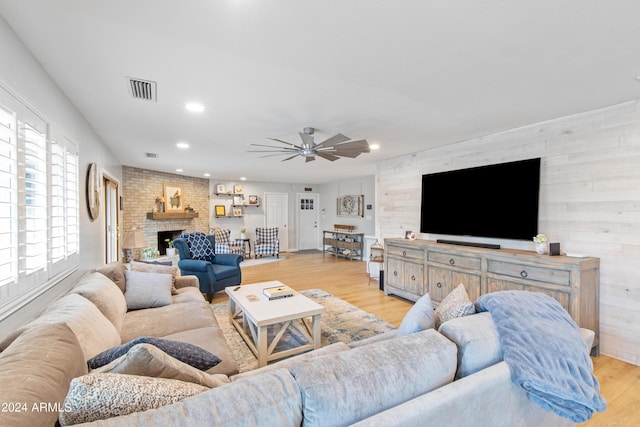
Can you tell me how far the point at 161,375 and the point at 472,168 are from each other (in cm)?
392

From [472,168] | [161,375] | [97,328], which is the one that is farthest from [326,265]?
[161,375]

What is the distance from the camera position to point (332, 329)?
3.19 meters

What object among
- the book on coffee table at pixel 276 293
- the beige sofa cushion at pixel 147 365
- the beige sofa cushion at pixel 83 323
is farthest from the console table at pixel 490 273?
the beige sofa cushion at pixel 83 323

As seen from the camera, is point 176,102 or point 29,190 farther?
point 176,102

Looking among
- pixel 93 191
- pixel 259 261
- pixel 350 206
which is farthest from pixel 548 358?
pixel 350 206

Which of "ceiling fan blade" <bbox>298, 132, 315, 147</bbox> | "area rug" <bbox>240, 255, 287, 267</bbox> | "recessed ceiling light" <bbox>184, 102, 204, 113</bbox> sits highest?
"recessed ceiling light" <bbox>184, 102, 204, 113</bbox>

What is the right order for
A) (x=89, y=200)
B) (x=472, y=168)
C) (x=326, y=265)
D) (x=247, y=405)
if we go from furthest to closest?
(x=326, y=265) < (x=472, y=168) < (x=89, y=200) < (x=247, y=405)

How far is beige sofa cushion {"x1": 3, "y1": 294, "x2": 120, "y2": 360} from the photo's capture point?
138cm

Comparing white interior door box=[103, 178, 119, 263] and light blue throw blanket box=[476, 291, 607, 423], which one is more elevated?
white interior door box=[103, 178, 119, 263]

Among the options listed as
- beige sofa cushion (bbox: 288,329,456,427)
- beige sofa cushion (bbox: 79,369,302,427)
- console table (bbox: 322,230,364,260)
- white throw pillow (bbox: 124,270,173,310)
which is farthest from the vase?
console table (bbox: 322,230,364,260)

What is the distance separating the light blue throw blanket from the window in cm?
246

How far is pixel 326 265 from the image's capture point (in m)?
6.92

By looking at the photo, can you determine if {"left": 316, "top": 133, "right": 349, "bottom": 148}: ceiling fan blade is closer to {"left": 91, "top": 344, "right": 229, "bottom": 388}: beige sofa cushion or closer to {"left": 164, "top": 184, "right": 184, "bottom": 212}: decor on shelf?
{"left": 91, "top": 344, "right": 229, "bottom": 388}: beige sofa cushion

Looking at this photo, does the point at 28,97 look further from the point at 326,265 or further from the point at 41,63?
the point at 326,265
